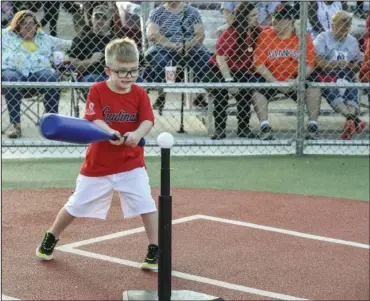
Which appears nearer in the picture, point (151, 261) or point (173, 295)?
point (173, 295)

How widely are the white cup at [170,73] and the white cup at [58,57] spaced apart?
1297mm

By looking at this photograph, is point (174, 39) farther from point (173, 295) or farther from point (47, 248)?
Result: point (173, 295)

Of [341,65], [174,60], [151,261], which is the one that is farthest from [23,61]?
[151,261]

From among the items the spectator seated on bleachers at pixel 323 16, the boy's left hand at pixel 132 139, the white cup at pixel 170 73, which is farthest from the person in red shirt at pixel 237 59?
the boy's left hand at pixel 132 139

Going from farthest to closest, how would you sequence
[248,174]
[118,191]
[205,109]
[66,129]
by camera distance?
[205,109], [248,174], [118,191], [66,129]

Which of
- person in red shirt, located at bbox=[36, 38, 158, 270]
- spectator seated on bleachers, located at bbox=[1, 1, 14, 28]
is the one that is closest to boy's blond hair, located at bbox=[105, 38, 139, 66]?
person in red shirt, located at bbox=[36, 38, 158, 270]

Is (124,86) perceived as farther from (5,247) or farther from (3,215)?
(3,215)

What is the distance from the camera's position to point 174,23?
1053 cm

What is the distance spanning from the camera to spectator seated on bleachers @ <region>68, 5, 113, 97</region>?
10141 mm

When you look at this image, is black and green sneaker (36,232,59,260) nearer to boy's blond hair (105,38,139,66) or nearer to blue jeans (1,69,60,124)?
boy's blond hair (105,38,139,66)

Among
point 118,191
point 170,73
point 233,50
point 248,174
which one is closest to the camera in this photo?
point 118,191

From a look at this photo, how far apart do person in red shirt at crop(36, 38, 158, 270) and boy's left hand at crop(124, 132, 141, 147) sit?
0.39 feet

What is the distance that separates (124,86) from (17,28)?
479 centimetres

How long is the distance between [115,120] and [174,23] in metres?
5.14
